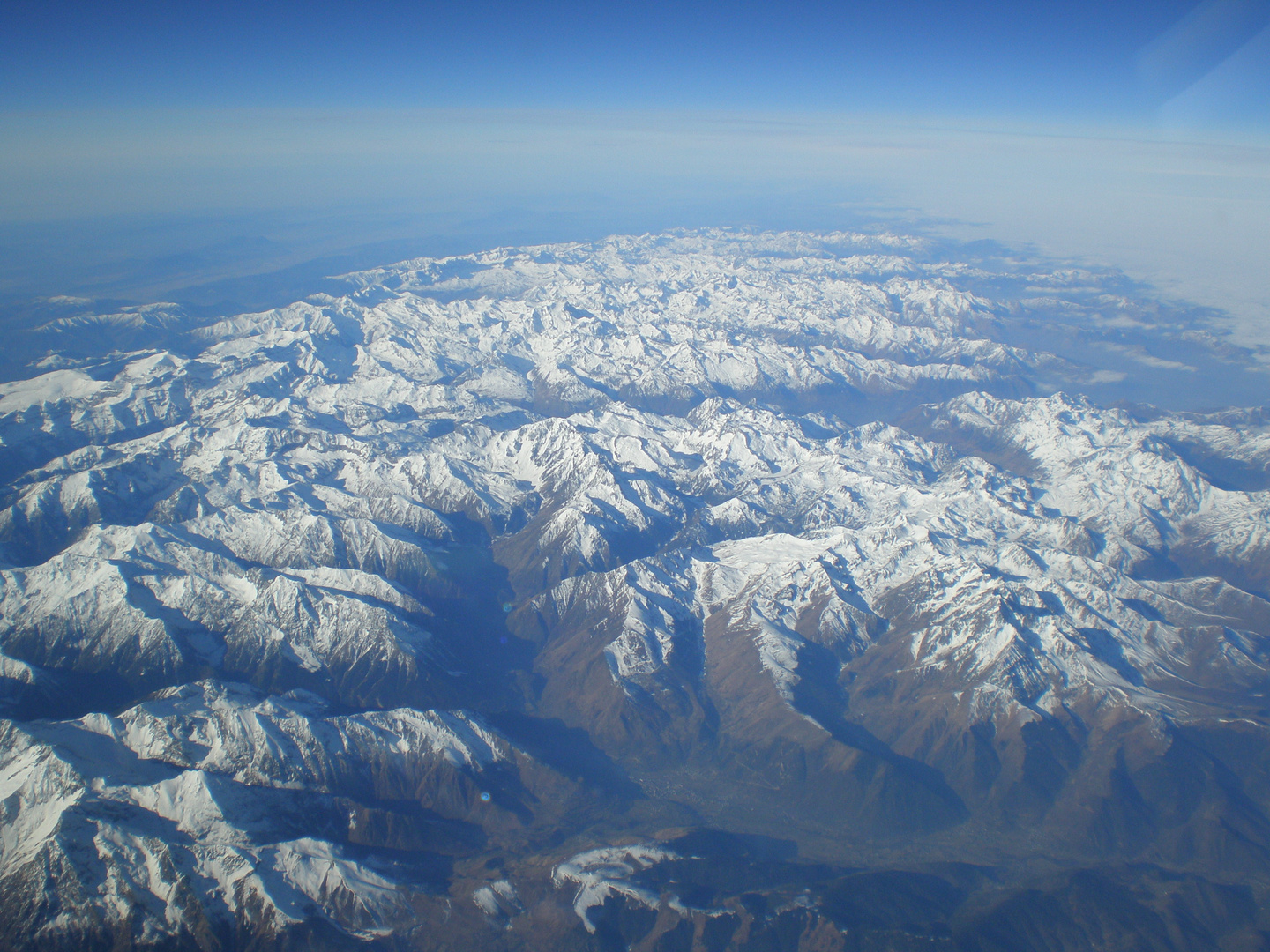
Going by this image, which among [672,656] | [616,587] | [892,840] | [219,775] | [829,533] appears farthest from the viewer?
[829,533]

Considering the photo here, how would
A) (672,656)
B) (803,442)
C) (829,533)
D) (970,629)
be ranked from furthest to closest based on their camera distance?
(803,442), (829,533), (672,656), (970,629)

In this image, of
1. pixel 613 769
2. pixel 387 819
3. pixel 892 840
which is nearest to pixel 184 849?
pixel 387 819

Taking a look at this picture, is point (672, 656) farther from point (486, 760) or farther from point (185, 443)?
point (185, 443)

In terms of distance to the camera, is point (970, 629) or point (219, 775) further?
point (970, 629)

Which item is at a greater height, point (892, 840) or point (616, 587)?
point (616, 587)

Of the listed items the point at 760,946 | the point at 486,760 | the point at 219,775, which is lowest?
the point at 486,760

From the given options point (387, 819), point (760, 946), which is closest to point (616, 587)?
point (387, 819)
